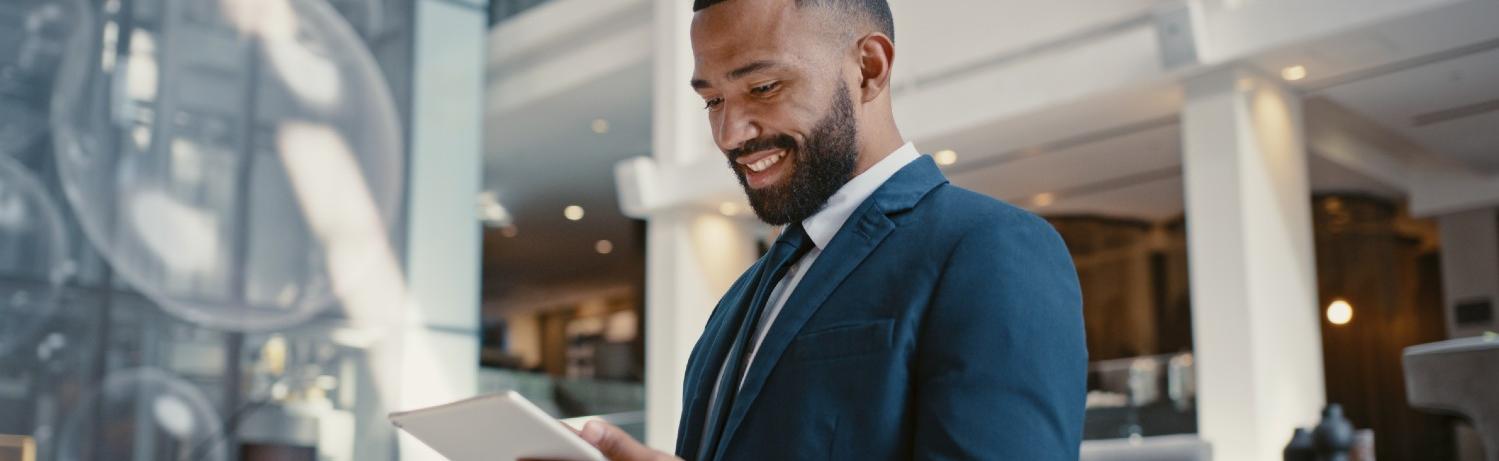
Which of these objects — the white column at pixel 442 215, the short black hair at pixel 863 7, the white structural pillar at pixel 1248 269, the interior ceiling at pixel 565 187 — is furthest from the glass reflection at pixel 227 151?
the short black hair at pixel 863 7

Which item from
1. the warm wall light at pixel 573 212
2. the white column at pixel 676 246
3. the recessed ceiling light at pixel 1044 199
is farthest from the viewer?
the warm wall light at pixel 573 212

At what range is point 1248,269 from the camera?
29.8 feet

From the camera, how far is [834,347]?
1.46 metres

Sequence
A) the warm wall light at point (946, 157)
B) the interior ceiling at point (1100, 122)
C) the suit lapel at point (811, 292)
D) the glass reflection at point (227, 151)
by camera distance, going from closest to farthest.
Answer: the suit lapel at point (811, 292)
the interior ceiling at point (1100, 122)
the glass reflection at point (227, 151)
the warm wall light at point (946, 157)

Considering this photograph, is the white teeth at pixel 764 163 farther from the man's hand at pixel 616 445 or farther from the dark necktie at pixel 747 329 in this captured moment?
the man's hand at pixel 616 445

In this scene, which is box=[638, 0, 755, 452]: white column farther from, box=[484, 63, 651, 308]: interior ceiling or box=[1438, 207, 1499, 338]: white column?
box=[1438, 207, 1499, 338]: white column

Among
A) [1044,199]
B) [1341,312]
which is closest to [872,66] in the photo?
[1044,199]

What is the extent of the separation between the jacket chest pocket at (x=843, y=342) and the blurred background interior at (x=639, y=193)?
25.7ft

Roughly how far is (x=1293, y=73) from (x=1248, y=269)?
1342 millimetres

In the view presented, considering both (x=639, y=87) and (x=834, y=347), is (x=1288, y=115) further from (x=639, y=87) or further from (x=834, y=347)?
(x=834, y=347)

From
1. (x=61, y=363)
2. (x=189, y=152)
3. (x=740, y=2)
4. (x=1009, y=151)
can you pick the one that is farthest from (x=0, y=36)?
(x=740, y=2)

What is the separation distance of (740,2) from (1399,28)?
7949 mm

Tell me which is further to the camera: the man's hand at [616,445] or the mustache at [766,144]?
the mustache at [766,144]

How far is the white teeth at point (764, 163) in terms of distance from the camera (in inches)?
65.1
